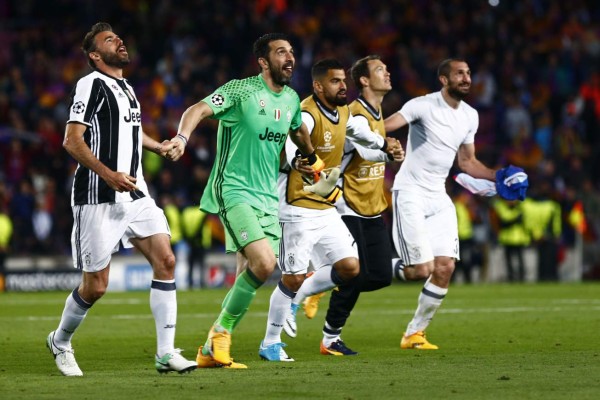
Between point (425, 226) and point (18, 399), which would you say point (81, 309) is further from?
point (425, 226)

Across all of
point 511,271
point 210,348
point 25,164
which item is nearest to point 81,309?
point 210,348

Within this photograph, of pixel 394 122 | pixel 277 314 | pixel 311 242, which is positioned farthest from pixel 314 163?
pixel 394 122

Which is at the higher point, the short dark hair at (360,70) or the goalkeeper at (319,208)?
the short dark hair at (360,70)

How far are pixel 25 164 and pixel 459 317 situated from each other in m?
11.3

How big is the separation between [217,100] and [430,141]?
318cm

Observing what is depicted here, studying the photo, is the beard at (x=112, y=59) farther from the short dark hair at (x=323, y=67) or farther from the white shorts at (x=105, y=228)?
the short dark hair at (x=323, y=67)

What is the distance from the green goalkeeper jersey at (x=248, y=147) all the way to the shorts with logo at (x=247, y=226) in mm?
56

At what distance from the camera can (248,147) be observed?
9.49 meters

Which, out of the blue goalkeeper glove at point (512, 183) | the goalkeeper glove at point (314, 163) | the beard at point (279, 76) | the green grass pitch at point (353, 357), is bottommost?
the green grass pitch at point (353, 357)

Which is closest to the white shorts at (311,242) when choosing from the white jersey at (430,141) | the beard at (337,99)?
the beard at (337,99)

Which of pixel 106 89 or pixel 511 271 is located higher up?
pixel 106 89

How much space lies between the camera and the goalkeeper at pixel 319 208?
10.2 metres

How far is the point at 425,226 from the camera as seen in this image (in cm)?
1167

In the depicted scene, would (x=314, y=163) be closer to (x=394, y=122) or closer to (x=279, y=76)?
(x=279, y=76)
